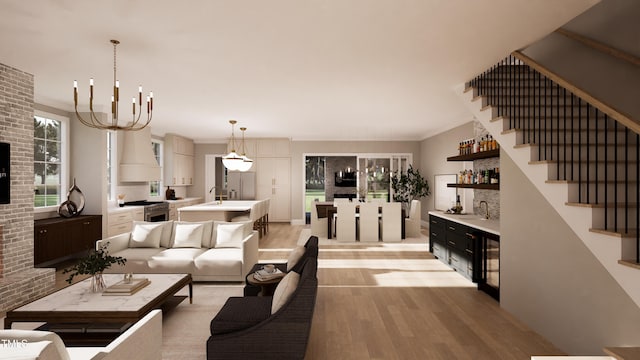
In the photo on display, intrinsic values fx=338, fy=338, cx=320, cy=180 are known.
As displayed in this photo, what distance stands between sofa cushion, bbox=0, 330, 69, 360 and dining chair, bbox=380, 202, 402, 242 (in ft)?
22.7

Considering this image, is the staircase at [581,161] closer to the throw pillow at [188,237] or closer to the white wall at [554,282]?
the white wall at [554,282]

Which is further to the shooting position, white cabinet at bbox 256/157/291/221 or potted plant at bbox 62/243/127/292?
white cabinet at bbox 256/157/291/221

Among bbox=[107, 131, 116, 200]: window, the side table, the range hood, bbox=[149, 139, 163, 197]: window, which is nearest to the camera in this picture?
the side table

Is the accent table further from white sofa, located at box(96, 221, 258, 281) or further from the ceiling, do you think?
the ceiling

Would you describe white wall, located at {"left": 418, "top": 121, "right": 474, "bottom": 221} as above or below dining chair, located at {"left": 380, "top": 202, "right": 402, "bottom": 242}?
above

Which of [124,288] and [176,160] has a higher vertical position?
[176,160]

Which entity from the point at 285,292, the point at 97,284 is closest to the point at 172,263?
the point at 97,284

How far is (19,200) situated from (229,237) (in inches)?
104

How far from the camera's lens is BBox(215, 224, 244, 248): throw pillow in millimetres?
5070

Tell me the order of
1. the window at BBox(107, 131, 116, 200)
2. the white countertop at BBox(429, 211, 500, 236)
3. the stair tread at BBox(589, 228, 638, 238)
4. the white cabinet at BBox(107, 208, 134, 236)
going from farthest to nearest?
the window at BBox(107, 131, 116, 200) < the white cabinet at BBox(107, 208, 134, 236) < the white countertop at BBox(429, 211, 500, 236) < the stair tread at BBox(589, 228, 638, 238)

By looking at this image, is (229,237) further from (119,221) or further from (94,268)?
(119,221)

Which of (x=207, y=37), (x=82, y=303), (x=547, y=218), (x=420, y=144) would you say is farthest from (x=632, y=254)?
(x=420, y=144)

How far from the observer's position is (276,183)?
1066 cm

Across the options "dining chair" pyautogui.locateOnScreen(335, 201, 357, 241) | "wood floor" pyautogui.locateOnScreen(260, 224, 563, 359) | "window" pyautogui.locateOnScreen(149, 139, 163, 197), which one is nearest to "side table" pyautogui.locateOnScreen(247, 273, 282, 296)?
"wood floor" pyautogui.locateOnScreen(260, 224, 563, 359)
